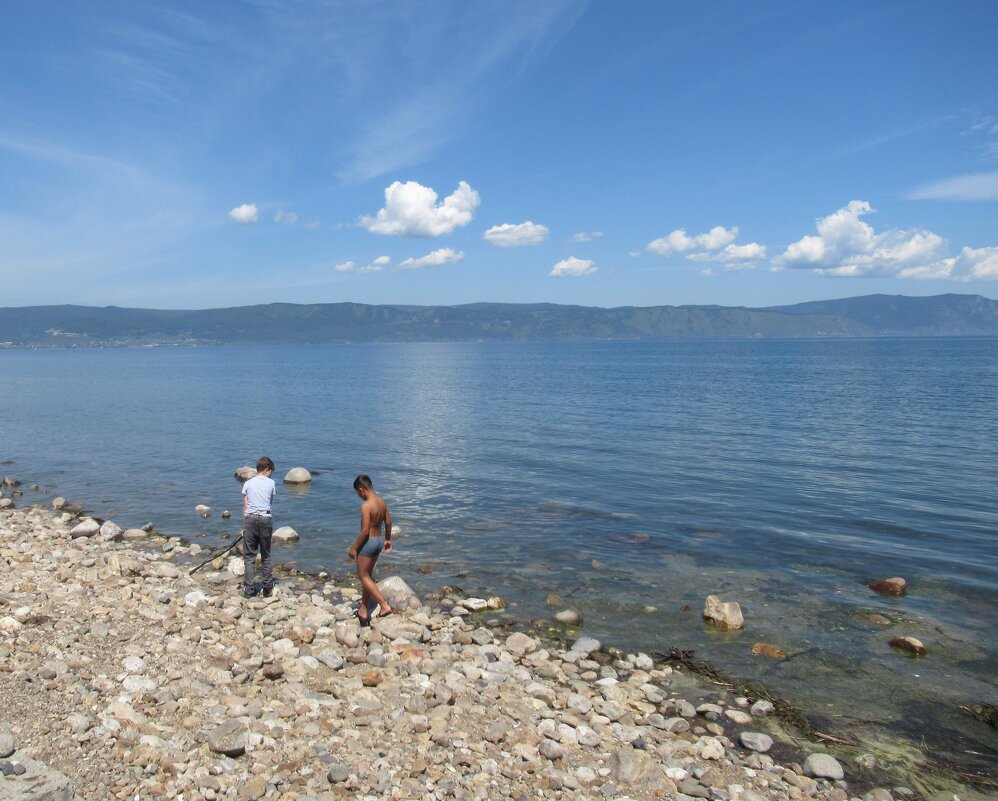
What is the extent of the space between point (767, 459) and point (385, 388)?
58651 mm

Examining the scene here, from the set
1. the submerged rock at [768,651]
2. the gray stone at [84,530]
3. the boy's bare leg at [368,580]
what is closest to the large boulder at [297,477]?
Answer: the gray stone at [84,530]

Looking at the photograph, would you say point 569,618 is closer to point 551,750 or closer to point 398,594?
point 398,594

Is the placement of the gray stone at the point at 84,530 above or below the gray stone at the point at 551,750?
below

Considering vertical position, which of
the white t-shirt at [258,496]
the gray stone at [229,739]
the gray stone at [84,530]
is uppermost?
the white t-shirt at [258,496]

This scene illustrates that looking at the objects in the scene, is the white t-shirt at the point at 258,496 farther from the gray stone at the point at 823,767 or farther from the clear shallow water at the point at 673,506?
the gray stone at the point at 823,767

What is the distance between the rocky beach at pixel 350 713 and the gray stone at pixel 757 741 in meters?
0.03

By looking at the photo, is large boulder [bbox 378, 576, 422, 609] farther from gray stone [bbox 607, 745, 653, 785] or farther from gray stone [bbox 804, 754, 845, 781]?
gray stone [bbox 804, 754, 845, 781]

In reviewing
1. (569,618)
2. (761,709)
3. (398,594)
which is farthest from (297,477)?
(761,709)

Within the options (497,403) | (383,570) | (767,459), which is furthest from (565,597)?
(497,403)

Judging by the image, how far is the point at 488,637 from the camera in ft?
45.2

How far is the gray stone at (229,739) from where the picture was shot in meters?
8.45

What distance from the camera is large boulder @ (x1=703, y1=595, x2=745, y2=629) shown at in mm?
15016

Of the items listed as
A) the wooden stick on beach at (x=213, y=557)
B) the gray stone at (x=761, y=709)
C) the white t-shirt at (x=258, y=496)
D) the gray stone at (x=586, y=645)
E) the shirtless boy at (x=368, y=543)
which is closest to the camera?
the gray stone at (x=761, y=709)

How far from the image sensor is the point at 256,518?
1533cm
